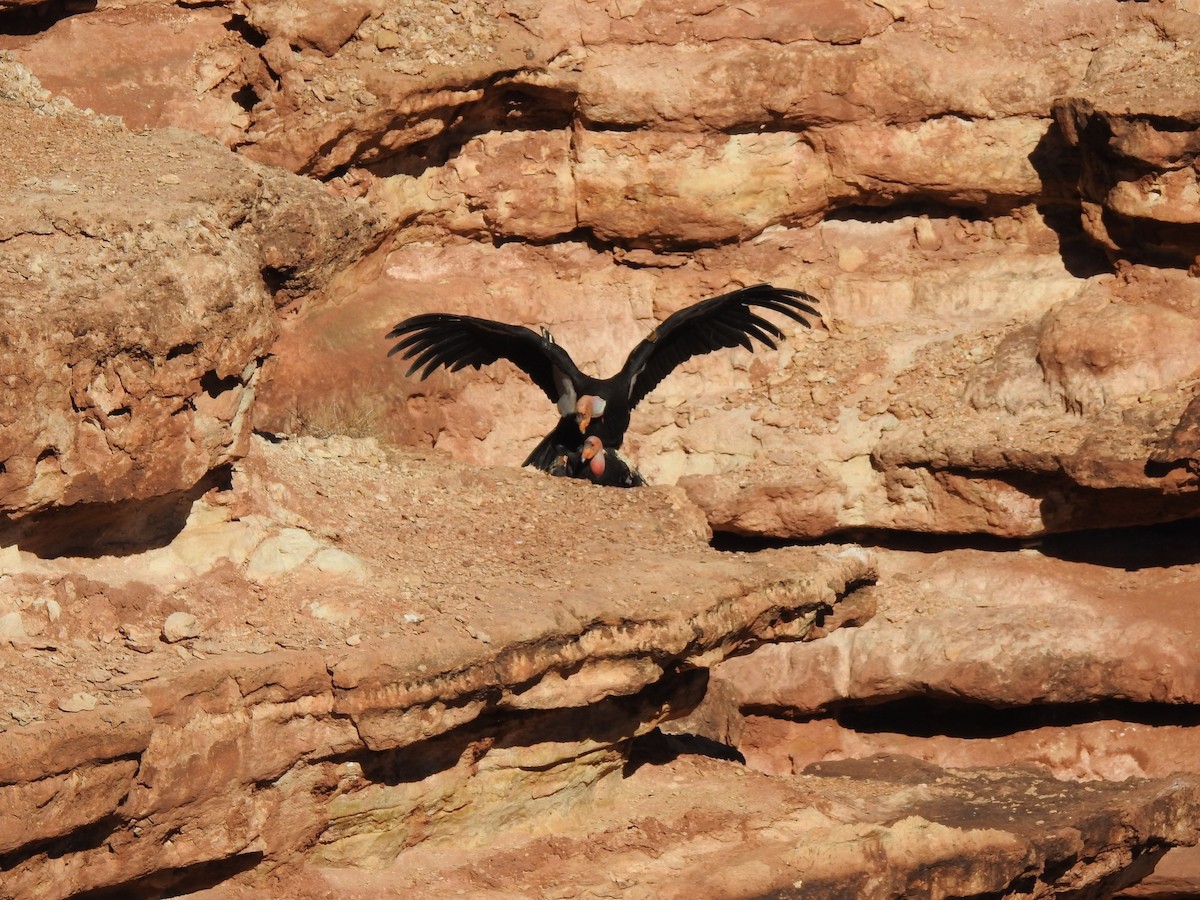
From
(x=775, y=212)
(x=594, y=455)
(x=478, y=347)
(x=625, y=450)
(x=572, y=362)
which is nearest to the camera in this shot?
(x=594, y=455)

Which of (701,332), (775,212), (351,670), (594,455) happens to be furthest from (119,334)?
(775,212)

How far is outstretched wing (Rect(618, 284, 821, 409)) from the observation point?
15.1 meters

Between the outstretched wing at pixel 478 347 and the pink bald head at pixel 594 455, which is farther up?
the outstretched wing at pixel 478 347

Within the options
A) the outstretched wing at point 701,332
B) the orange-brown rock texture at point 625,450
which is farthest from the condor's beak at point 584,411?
the orange-brown rock texture at point 625,450

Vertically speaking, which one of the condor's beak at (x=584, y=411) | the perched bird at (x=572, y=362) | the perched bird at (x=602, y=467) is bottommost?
the perched bird at (x=602, y=467)

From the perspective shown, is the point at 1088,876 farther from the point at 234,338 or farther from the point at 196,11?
the point at 196,11

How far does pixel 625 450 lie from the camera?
1636cm

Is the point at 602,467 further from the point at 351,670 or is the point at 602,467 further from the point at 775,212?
the point at 351,670

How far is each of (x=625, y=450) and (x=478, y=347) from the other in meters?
1.55

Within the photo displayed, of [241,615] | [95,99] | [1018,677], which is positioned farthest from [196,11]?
[1018,677]

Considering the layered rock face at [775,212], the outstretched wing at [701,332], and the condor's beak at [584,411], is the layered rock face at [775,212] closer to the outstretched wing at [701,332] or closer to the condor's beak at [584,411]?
the outstretched wing at [701,332]

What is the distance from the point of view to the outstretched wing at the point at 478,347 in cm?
1506

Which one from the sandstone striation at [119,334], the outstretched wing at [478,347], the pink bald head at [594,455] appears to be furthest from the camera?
the outstretched wing at [478,347]

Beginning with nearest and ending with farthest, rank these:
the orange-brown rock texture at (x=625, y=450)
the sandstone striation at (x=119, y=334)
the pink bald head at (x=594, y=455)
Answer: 1. the sandstone striation at (x=119, y=334)
2. the orange-brown rock texture at (x=625, y=450)
3. the pink bald head at (x=594, y=455)
